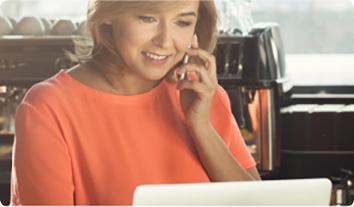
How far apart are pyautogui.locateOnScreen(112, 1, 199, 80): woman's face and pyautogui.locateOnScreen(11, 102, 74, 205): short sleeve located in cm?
24

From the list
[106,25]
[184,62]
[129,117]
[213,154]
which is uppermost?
[106,25]

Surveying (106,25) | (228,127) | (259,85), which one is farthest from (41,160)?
(259,85)

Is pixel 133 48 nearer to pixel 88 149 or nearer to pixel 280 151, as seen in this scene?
pixel 88 149

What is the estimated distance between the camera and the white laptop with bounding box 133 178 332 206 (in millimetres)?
1387

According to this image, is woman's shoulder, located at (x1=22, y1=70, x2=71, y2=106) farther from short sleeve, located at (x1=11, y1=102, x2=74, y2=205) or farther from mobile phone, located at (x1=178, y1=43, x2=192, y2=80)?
mobile phone, located at (x1=178, y1=43, x2=192, y2=80)

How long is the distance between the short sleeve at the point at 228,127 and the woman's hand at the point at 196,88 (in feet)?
0.08

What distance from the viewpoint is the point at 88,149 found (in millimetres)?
1610

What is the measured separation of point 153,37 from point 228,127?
0.98 feet

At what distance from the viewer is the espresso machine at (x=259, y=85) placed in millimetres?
1756

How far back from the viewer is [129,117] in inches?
64.7

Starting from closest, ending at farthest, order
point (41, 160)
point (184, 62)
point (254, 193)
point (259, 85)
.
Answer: point (254, 193) → point (41, 160) → point (184, 62) → point (259, 85)

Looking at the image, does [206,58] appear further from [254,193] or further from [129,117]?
[254,193]

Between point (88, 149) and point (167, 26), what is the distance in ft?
1.15

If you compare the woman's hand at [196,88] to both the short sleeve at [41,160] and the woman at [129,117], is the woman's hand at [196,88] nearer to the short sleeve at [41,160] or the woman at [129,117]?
the woman at [129,117]
